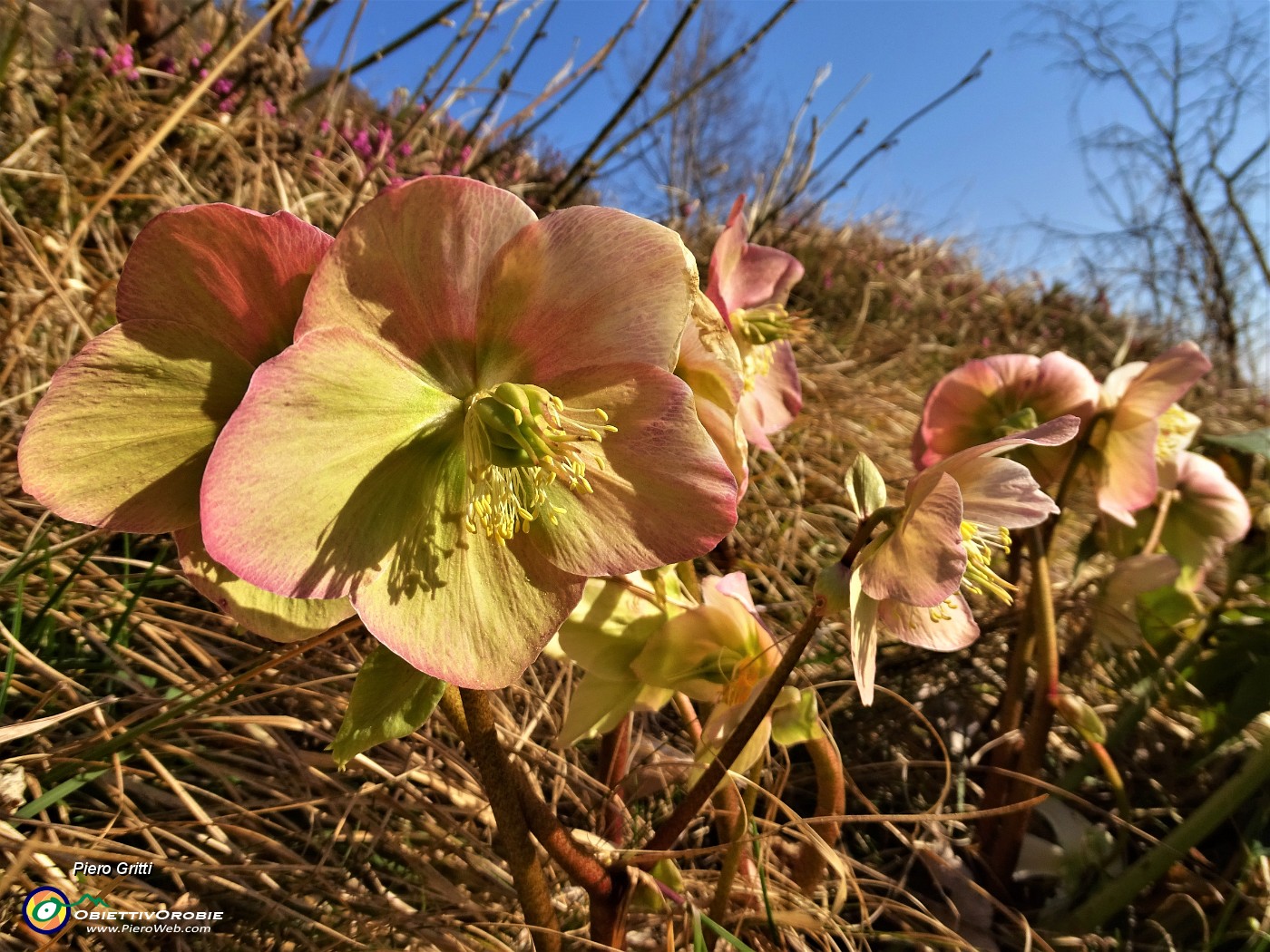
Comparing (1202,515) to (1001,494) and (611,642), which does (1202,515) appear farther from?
(611,642)

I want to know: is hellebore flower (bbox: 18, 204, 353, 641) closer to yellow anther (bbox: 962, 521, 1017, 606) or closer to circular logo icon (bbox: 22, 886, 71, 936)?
circular logo icon (bbox: 22, 886, 71, 936)

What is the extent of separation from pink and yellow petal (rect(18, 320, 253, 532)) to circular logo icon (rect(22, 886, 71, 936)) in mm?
351

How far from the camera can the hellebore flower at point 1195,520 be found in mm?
964

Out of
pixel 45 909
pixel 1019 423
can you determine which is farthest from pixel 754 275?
pixel 45 909

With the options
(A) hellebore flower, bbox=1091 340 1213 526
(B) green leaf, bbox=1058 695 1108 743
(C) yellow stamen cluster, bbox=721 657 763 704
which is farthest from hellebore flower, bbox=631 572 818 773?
(A) hellebore flower, bbox=1091 340 1213 526

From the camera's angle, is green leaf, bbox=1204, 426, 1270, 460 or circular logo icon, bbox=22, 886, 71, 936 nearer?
circular logo icon, bbox=22, 886, 71, 936

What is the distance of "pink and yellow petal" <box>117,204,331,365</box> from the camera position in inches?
14.2

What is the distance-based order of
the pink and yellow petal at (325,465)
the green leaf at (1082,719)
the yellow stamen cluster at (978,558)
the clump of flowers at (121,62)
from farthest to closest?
the clump of flowers at (121,62), the green leaf at (1082,719), the yellow stamen cluster at (978,558), the pink and yellow petal at (325,465)

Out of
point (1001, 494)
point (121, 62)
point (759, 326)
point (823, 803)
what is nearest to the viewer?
point (1001, 494)

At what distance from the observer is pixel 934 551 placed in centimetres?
43

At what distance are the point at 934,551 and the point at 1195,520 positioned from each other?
79 cm

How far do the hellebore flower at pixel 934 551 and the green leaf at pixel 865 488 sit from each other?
0.12ft

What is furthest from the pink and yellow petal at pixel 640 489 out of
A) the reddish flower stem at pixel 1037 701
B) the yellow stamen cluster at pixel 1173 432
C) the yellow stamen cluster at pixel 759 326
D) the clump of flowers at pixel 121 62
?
the clump of flowers at pixel 121 62

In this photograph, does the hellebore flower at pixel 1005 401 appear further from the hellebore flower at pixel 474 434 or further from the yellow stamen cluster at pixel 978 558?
the hellebore flower at pixel 474 434
